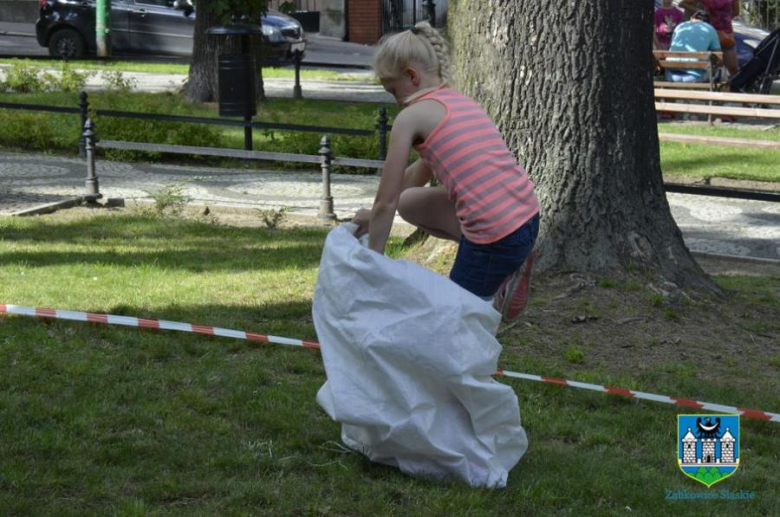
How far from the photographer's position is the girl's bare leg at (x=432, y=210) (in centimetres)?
493

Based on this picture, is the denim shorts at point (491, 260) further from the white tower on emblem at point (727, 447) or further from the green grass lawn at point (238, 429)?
the white tower on emblem at point (727, 447)

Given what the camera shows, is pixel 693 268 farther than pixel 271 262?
No

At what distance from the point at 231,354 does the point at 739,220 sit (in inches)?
272

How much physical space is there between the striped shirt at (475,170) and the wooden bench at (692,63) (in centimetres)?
1520

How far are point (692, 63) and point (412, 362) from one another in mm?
16221

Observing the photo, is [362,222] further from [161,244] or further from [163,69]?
[163,69]

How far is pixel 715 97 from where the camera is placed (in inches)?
706

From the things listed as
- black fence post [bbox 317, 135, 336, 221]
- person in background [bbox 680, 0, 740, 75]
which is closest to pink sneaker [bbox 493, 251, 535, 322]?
black fence post [bbox 317, 135, 336, 221]

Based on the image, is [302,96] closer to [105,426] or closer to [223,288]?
[223,288]

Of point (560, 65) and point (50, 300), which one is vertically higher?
point (560, 65)

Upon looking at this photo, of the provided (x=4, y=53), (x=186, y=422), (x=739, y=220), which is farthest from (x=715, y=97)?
(x=4, y=53)

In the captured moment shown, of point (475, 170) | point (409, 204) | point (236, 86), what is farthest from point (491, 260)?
point (236, 86)

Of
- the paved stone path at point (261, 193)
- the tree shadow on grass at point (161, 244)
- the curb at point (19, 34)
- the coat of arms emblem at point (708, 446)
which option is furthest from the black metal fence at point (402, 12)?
the coat of arms emblem at point (708, 446)

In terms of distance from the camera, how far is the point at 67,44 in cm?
2798
